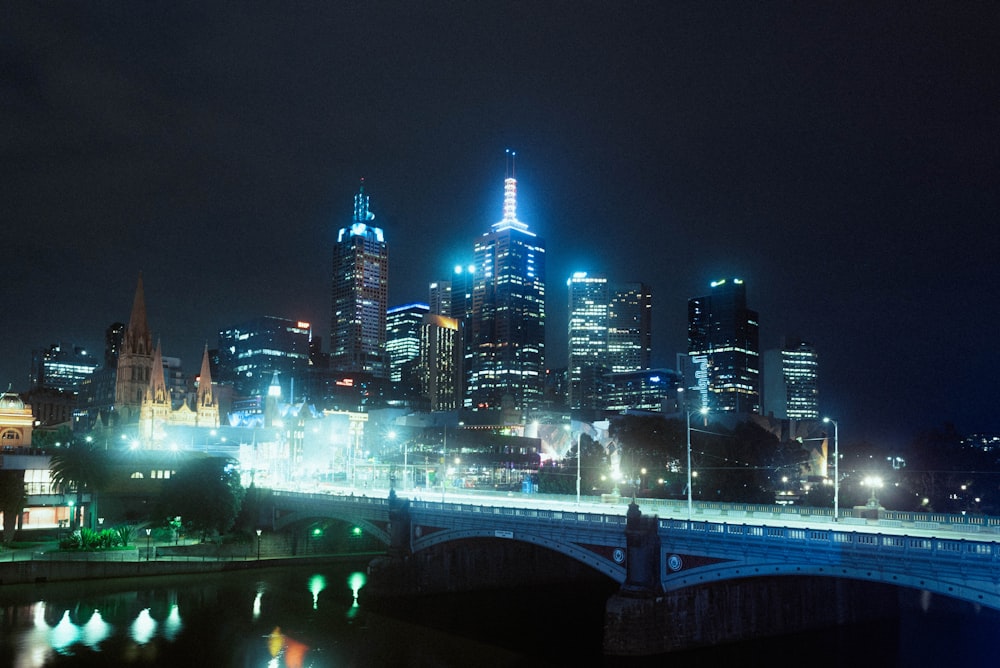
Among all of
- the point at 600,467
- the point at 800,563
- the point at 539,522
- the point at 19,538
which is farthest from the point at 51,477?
the point at 800,563

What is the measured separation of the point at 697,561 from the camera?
52500 mm

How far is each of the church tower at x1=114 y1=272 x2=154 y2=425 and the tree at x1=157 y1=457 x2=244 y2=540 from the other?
10327cm

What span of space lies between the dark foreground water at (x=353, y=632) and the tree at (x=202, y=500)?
13.5 m

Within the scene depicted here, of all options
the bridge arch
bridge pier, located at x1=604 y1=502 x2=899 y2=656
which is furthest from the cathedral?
bridge pier, located at x1=604 y1=502 x2=899 y2=656

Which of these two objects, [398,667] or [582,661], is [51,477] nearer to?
[398,667]

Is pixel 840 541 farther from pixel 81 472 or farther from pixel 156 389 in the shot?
pixel 156 389

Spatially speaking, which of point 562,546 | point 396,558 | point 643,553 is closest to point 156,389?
point 396,558

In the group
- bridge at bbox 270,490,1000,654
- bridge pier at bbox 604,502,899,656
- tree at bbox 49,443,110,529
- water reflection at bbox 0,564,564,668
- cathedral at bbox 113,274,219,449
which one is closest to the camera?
bridge at bbox 270,490,1000,654

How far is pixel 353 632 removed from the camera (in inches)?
2613

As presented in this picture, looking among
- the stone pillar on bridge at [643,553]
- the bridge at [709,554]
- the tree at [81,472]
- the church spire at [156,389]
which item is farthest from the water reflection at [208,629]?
the church spire at [156,389]

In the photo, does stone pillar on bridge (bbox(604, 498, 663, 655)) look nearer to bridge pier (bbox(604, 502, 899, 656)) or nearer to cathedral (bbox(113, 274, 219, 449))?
bridge pier (bbox(604, 502, 899, 656))

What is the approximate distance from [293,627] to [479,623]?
46.8 feet

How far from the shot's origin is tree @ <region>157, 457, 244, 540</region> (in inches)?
3839

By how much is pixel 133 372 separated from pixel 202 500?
111616 mm
